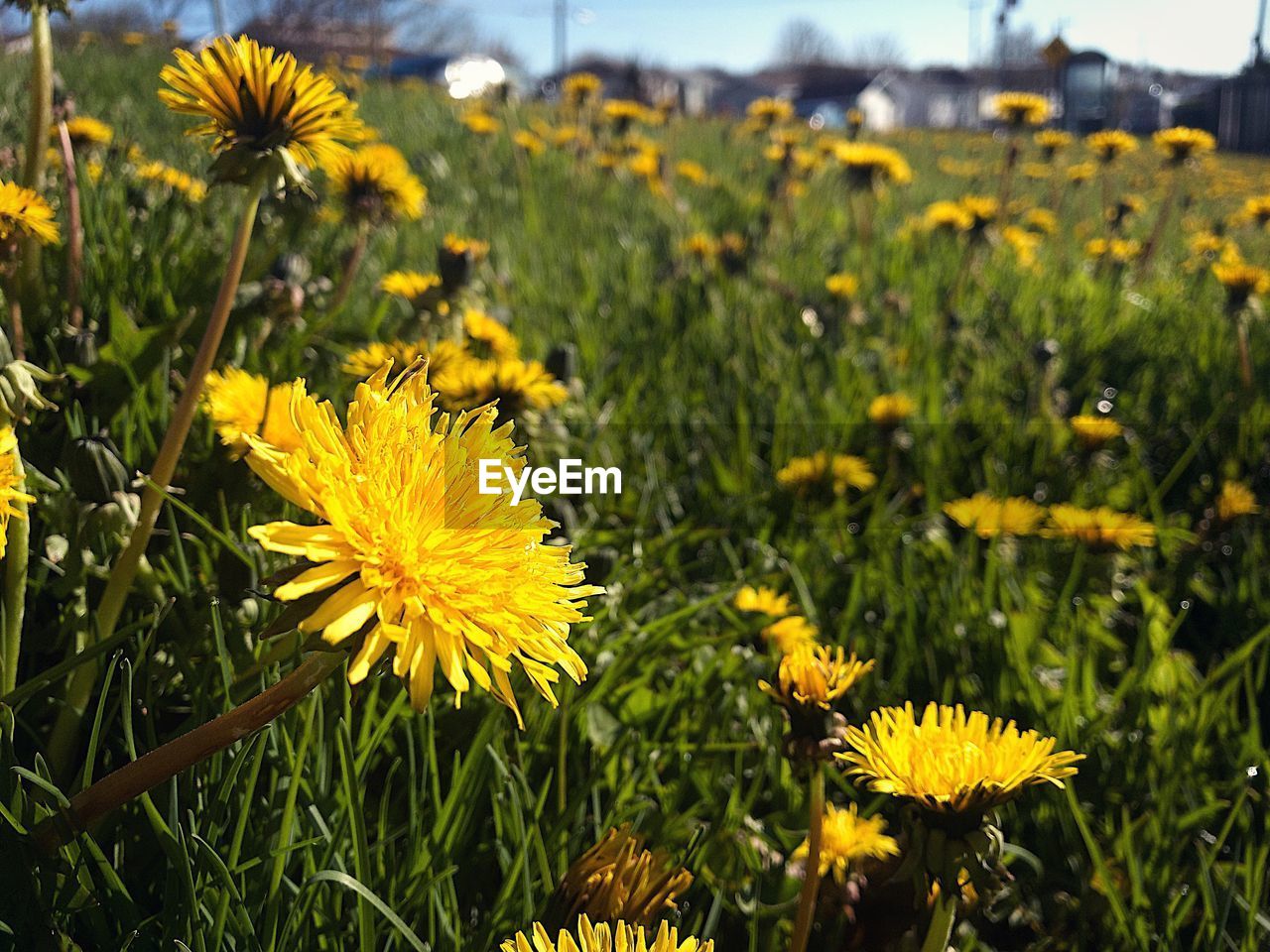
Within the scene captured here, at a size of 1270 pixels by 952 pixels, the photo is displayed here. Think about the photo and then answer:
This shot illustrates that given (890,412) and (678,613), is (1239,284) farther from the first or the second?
(678,613)

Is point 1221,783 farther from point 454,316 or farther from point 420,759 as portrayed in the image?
point 454,316

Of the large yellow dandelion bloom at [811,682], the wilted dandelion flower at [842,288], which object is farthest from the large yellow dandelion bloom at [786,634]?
the wilted dandelion flower at [842,288]

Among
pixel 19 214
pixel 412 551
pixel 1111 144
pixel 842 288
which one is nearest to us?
pixel 412 551

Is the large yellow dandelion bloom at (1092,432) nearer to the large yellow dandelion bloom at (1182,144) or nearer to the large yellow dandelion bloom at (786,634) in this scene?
the large yellow dandelion bloom at (786,634)

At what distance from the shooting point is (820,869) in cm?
85

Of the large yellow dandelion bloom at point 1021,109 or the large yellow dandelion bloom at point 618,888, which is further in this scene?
the large yellow dandelion bloom at point 1021,109

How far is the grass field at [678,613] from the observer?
700 millimetres

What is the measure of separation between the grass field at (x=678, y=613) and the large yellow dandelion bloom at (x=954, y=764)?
72 millimetres

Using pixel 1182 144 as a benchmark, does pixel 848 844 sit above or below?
below

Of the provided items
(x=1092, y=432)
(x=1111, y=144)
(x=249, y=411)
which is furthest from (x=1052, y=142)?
(x=249, y=411)

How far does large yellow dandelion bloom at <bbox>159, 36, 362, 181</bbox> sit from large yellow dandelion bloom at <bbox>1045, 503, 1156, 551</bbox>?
120 centimetres

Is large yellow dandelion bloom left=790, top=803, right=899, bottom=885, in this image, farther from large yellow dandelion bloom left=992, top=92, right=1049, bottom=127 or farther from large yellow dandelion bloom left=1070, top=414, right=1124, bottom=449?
large yellow dandelion bloom left=992, top=92, right=1049, bottom=127

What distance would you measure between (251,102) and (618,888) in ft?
2.04

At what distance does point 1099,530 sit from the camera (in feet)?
4.89
